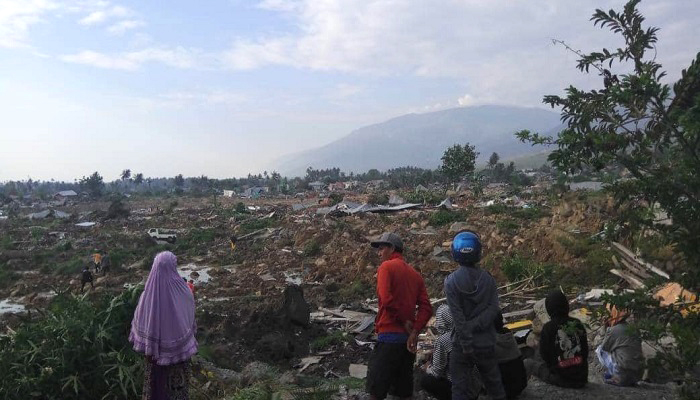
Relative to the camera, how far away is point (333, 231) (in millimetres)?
20531

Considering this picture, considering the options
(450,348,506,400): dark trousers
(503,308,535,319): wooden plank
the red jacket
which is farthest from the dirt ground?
the red jacket

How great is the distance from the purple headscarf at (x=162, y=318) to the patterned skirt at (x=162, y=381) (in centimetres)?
8

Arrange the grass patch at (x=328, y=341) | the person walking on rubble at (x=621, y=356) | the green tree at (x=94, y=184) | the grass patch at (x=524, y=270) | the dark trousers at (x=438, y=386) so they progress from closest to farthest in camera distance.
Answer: the dark trousers at (x=438, y=386), the person walking on rubble at (x=621, y=356), the grass patch at (x=328, y=341), the grass patch at (x=524, y=270), the green tree at (x=94, y=184)

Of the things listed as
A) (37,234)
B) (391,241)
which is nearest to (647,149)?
(391,241)

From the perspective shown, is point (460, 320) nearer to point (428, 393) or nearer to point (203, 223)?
point (428, 393)

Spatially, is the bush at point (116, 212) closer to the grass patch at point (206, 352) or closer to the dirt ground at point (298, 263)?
the dirt ground at point (298, 263)

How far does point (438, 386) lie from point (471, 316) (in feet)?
2.54

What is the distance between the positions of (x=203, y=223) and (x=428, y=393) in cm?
3028

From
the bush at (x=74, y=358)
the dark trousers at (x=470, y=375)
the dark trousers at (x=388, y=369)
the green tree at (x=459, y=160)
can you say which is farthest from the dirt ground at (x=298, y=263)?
the green tree at (x=459, y=160)

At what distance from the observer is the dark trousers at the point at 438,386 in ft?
13.8

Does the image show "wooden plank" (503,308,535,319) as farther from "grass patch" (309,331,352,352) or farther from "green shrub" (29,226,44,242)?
Answer: "green shrub" (29,226,44,242)

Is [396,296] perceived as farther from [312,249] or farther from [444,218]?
[444,218]

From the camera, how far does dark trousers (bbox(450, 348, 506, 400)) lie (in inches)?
153

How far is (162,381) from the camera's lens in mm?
3984
